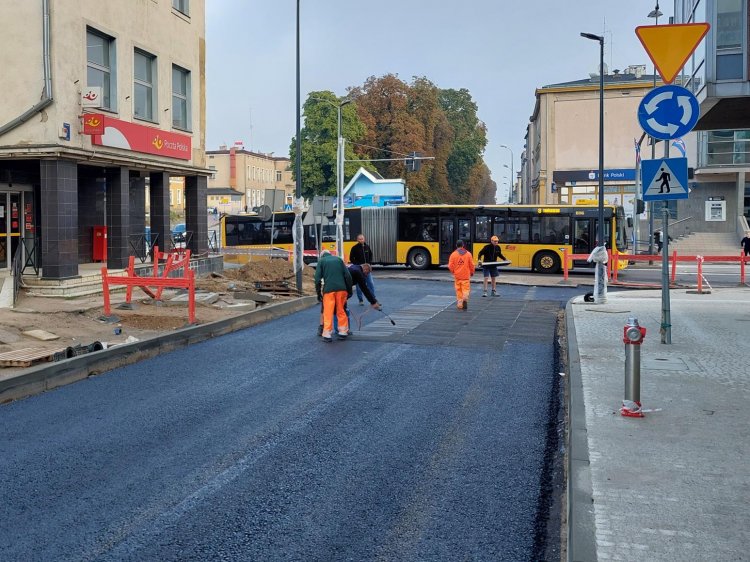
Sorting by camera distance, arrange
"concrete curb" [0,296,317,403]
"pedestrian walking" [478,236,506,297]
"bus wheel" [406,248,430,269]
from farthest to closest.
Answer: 1. "bus wheel" [406,248,430,269]
2. "pedestrian walking" [478,236,506,297]
3. "concrete curb" [0,296,317,403]

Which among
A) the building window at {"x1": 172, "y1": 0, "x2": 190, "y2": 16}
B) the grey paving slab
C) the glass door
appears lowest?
the grey paving slab

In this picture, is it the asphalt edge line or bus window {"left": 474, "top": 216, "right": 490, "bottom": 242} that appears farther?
bus window {"left": 474, "top": 216, "right": 490, "bottom": 242}

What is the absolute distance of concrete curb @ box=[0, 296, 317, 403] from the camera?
958 centimetres

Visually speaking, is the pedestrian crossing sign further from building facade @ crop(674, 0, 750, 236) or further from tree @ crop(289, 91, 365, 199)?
tree @ crop(289, 91, 365, 199)

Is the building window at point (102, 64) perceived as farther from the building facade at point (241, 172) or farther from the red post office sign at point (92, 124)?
the building facade at point (241, 172)

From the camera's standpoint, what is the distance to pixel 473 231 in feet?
116

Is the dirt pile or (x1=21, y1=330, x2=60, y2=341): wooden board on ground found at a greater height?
the dirt pile

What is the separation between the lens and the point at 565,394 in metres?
9.41

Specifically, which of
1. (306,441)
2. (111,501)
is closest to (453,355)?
(306,441)

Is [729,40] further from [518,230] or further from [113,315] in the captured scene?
[518,230]

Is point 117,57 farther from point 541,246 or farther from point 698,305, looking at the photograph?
point 541,246

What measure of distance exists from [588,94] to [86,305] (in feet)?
186

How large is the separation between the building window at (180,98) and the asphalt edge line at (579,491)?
738 inches

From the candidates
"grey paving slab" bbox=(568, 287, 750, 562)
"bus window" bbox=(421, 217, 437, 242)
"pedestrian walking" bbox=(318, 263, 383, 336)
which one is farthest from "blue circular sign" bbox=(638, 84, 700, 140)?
"bus window" bbox=(421, 217, 437, 242)
